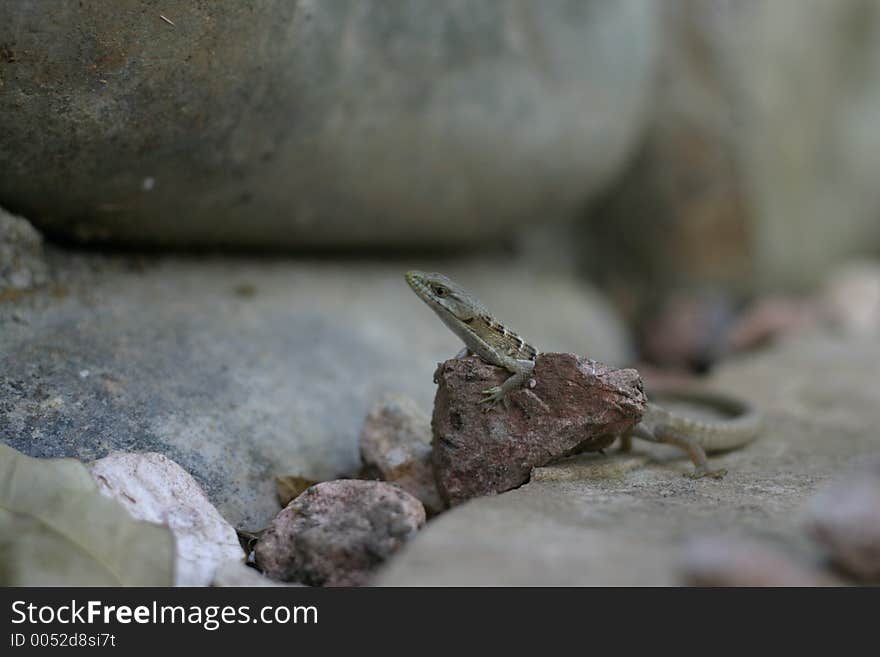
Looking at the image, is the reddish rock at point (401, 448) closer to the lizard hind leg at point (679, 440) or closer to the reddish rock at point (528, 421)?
the reddish rock at point (528, 421)

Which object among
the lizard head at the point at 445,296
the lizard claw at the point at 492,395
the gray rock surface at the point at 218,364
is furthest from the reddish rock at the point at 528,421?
the gray rock surface at the point at 218,364

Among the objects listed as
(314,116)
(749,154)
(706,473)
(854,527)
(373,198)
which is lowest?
(854,527)

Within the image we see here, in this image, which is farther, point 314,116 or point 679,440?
point 314,116

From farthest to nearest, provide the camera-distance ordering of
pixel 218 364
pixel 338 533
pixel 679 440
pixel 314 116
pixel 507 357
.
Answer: pixel 314 116 → pixel 218 364 → pixel 679 440 → pixel 507 357 → pixel 338 533

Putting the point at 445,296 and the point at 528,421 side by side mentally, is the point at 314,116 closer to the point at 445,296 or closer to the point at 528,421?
the point at 445,296

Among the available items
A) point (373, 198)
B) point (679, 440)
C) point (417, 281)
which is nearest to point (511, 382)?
point (417, 281)

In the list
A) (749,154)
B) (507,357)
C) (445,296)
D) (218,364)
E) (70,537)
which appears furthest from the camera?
(749,154)
